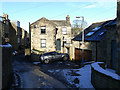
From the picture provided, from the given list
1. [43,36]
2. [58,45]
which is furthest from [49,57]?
[58,45]

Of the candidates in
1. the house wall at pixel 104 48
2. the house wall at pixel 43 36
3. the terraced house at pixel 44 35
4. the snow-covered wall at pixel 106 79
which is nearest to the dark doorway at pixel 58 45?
the terraced house at pixel 44 35

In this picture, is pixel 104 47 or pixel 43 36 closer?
pixel 104 47

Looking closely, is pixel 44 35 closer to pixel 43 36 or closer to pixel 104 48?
pixel 43 36

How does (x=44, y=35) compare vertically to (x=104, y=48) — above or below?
above

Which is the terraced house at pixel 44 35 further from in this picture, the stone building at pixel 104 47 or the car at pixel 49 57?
the car at pixel 49 57

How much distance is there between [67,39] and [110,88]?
930 inches

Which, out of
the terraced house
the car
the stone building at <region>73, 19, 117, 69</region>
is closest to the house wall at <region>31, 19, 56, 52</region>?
the terraced house

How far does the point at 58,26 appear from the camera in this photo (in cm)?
3056

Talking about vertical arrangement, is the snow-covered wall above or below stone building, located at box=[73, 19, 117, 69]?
below

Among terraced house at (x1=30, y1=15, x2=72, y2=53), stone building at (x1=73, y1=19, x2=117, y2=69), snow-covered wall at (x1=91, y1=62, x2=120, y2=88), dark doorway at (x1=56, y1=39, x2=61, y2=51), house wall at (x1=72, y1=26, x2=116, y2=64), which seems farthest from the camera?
dark doorway at (x1=56, y1=39, x2=61, y2=51)

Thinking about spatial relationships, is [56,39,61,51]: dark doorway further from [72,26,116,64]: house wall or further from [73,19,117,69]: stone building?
[72,26,116,64]: house wall

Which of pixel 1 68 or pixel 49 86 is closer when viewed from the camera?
pixel 1 68

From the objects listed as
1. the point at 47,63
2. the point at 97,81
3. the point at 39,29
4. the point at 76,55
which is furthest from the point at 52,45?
the point at 97,81

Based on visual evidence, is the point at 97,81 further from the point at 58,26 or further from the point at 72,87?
the point at 58,26
